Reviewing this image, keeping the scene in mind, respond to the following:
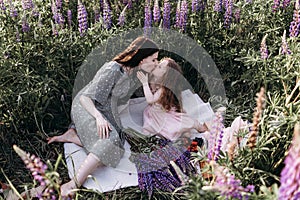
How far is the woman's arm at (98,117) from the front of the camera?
286 cm

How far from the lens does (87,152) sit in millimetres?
→ 3023

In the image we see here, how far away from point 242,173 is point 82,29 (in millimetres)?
1871

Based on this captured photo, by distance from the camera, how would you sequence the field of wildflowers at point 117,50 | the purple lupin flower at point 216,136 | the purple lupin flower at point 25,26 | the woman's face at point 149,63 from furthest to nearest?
1. the purple lupin flower at point 25,26
2. the woman's face at point 149,63
3. the field of wildflowers at point 117,50
4. the purple lupin flower at point 216,136

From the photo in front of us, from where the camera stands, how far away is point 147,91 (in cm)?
316

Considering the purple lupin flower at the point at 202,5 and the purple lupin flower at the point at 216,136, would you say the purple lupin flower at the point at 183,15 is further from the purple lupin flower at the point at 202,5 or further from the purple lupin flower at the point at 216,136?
the purple lupin flower at the point at 216,136

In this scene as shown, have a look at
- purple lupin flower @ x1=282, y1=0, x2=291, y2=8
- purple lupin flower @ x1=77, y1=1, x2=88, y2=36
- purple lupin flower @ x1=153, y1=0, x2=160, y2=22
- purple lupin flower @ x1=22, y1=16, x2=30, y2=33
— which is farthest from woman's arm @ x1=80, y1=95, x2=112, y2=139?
purple lupin flower @ x1=282, y1=0, x2=291, y2=8

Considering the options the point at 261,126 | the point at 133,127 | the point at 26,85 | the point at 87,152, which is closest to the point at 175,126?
the point at 133,127

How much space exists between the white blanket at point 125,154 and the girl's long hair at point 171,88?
0.72ft

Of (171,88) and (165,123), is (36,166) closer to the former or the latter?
(165,123)

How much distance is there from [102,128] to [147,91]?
0.50 metres

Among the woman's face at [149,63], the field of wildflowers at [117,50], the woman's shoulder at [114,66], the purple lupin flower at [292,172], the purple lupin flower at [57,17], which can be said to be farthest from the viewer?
the purple lupin flower at [57,17]

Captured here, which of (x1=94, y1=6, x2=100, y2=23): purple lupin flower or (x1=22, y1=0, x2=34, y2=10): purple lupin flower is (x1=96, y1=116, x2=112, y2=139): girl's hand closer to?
(x1=94, y1=6, x2=100, y2=23): purple lupin flower

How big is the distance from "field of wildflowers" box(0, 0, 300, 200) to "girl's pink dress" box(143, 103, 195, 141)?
0.36 m

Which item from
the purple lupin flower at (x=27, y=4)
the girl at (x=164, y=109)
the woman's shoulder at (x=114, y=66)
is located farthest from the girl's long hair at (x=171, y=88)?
the purple lupin flower at (x=27, y=4)
